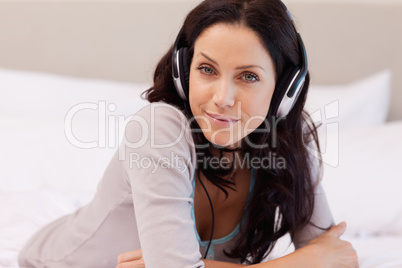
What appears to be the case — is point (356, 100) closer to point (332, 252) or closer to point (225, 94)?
point (332, 252)

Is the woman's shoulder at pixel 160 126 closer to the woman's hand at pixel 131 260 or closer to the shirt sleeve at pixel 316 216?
the woman's hand at pixel 131 260

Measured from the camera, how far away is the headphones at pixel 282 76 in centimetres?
88

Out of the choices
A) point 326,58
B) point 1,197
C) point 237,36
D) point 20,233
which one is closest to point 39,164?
point 1,197

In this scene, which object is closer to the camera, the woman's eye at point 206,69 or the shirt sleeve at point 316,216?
the woman's eye at point 206,69

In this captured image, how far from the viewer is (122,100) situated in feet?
6.07

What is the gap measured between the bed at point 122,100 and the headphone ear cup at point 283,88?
1.66 ft

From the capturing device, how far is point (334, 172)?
1537 mm

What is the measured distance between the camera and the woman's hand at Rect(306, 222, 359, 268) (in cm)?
97

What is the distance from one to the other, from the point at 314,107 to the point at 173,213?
1.17 meters

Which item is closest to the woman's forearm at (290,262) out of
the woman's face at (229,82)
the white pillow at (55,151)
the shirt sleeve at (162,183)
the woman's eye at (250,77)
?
the shirt sleeve at (162,183)

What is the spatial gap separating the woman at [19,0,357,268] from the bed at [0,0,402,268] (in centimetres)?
21

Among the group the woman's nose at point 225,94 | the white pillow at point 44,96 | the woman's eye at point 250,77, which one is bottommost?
the white pillow at point 44,96

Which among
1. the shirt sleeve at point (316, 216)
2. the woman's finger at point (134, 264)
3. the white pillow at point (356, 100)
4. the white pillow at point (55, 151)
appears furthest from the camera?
the white pillow at point (356, 100)

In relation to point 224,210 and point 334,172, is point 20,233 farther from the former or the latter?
point 334,172
